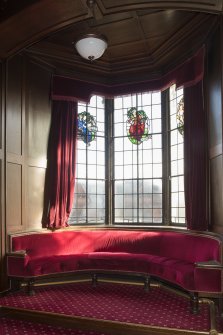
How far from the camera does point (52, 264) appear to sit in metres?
5.51

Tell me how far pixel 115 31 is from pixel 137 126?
1.78m

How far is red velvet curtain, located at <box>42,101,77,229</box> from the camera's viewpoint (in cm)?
618

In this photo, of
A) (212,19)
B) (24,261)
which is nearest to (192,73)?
(212,19)

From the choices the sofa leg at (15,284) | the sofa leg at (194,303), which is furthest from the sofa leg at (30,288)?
the sofa leg at (194,303)

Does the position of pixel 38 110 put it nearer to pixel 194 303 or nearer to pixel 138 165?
pixel 138 165

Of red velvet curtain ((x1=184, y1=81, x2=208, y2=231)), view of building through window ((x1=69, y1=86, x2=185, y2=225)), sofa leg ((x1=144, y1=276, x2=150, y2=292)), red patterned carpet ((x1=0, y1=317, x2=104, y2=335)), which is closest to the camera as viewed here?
red patterned carpet ((x1=0, y1=317, x2=104, y2=335))

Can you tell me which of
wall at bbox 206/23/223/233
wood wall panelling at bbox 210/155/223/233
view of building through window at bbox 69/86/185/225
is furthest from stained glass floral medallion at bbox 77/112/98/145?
wood wall panelling at bbox 210/155/223/233

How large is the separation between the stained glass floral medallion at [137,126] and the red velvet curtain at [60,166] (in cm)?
109

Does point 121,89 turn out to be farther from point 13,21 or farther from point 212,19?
point 13,21

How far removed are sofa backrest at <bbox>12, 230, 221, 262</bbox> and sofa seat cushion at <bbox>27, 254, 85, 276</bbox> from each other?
35 centimetres

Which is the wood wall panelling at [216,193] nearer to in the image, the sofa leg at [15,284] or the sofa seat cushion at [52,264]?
Result: the sofa seat cushion at [52,264]

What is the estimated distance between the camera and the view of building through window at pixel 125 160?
6611mm

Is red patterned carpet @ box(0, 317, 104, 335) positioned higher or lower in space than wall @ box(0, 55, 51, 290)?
lower

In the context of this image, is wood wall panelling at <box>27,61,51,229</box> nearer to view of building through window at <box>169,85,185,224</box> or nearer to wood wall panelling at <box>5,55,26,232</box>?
wood wall panelling at <box>5,55,26,232</box>
